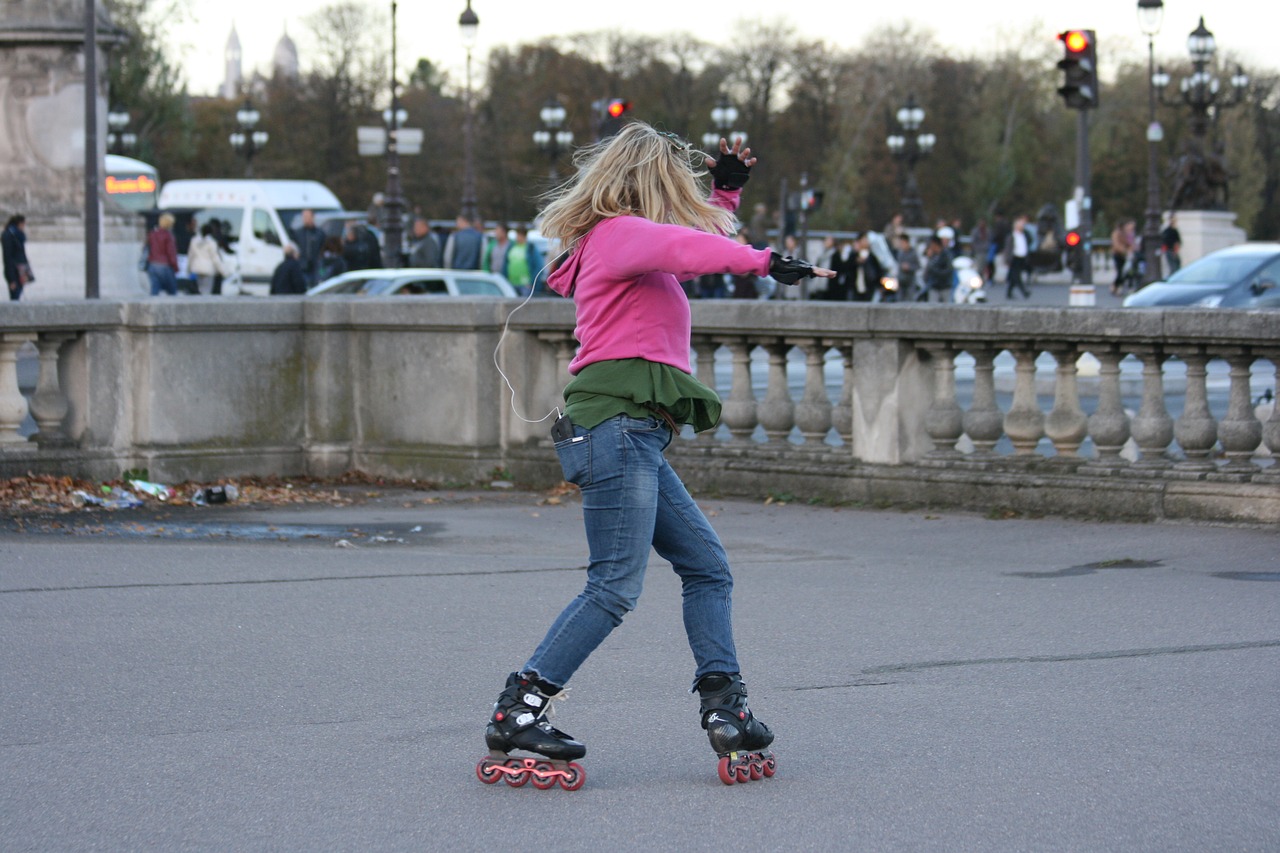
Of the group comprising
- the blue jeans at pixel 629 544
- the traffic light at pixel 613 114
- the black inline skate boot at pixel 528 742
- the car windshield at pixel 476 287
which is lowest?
the black inline skate boot at pixel 528 742

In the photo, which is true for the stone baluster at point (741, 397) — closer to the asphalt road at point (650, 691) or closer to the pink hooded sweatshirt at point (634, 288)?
the asphalt road at point (650, 691)

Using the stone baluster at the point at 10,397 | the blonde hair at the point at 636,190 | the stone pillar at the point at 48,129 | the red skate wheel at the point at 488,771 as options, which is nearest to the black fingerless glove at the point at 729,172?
the blonde hair at the point at 636,190

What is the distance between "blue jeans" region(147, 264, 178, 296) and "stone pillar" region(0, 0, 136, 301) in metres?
2.90

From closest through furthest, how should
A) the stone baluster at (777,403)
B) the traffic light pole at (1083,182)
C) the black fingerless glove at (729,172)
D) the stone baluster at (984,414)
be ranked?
the black fingerless glove at (729,172)
the stone baluster at (984,414)
the stone baluster at (777,403)
the traffic light pole at (1083,182)

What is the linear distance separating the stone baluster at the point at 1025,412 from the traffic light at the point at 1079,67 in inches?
378

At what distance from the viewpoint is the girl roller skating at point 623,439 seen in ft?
15.0

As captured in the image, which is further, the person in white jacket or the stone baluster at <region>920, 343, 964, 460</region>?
the person in white jacket

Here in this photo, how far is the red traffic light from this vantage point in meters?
18.4

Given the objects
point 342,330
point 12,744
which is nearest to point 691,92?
point 342,330

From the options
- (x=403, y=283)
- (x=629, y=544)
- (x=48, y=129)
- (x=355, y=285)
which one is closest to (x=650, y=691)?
(x=629, y=544)

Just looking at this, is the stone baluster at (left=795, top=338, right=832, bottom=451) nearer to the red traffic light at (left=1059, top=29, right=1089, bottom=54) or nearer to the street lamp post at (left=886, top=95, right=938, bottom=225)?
the red traffic light at (left=1059, top=29, right=1089, bottom=54)

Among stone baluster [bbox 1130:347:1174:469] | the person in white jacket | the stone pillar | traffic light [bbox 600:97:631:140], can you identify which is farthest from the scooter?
stone baluster [bbox 1130:347:1174:469]

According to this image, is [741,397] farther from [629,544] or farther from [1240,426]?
[629,544]

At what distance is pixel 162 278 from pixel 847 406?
20767 millimetres
